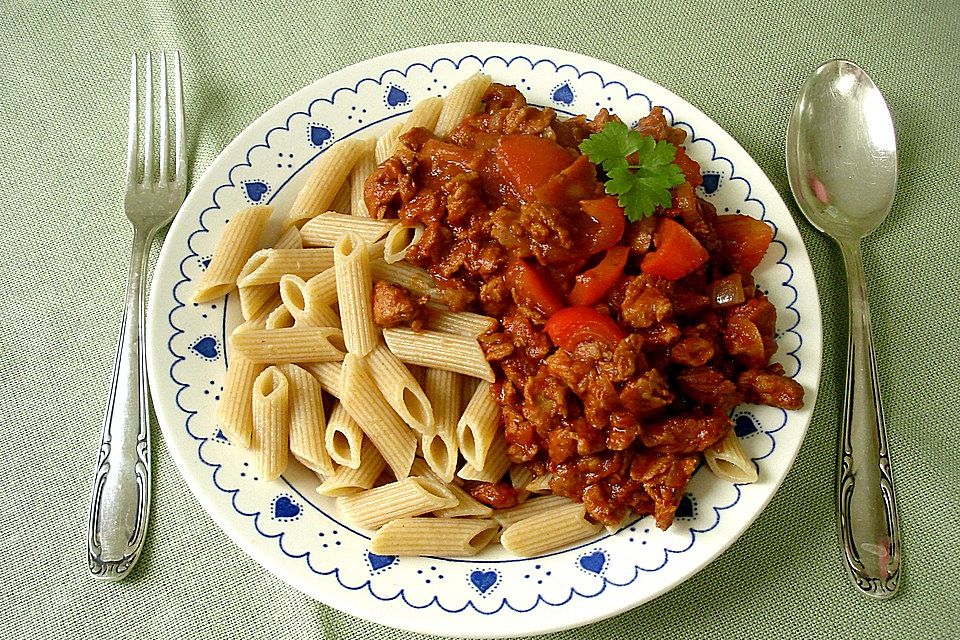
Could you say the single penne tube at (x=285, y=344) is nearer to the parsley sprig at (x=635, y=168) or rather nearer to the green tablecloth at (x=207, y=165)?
the green tablecloth at (x=207, y=165)

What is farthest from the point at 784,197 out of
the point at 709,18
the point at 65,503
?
the point at 65,503

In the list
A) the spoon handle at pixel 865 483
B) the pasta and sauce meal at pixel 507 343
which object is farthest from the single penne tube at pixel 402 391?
the spoon handle at pixel 865 483

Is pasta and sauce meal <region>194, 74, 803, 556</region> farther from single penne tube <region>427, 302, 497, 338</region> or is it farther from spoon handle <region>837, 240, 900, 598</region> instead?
spoon handle <region>837, 240, 900, 598</region>

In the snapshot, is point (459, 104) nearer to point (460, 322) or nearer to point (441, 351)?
point (460, 322)

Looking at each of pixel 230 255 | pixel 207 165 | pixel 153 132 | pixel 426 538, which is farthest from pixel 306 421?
pixel 153 132

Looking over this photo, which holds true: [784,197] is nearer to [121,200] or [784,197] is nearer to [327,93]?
[327,93]

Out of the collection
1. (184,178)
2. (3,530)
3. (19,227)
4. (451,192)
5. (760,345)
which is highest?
(451,192)
